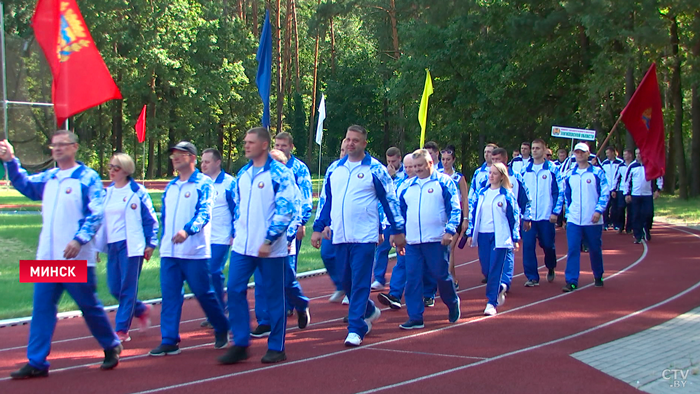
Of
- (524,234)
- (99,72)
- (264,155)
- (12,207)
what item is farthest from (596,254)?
(12,207)

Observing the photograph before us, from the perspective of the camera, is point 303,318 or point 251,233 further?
point 303,318

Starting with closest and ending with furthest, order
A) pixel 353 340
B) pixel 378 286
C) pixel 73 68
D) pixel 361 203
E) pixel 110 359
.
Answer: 1. pixel 110 359
2. pixel 73 68
3. pixel 353 340
4. pixel 361 203
5. pixel 378 286

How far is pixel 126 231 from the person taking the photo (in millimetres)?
7801

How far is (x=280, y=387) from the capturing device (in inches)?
235

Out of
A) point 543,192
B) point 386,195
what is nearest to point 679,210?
point 543,192

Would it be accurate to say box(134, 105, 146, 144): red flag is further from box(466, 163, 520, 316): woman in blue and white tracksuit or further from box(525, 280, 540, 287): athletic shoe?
box(466, 163, 520, 316): woman in blue and white tracksuit

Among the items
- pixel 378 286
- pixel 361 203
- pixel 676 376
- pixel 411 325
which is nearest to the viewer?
pixel 676 376

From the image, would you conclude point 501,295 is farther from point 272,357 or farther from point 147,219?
point 147,219

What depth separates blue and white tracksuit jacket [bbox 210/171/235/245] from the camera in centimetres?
827

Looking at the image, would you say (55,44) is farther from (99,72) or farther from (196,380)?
(196,380)

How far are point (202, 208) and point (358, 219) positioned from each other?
148 cm

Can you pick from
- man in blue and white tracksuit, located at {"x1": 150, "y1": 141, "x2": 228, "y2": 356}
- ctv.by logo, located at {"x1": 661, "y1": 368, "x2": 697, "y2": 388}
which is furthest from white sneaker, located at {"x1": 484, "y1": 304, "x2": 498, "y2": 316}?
man in blue and white tracksuit, located at {"x1": 150, "y1": 141, "x2": 228, "y2": 356}
